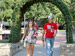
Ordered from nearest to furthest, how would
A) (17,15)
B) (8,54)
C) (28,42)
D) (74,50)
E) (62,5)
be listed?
(28,42)
(74,50)
(8,54)
(62,5)
(17,15)

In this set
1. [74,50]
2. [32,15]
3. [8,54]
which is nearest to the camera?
[74,50]

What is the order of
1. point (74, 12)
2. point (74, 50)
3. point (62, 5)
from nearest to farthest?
point (74, 50) → point (62, 5) → point (74, 12)

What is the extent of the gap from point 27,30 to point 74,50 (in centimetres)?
243

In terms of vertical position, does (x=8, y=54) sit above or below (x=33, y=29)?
below

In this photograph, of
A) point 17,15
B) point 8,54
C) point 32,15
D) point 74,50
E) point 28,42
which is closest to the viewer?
point 28,42

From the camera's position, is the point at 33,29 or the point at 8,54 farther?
the point at 8,54

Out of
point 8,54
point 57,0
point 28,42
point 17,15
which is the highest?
point 57,0

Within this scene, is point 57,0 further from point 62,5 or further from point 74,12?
point 74,12

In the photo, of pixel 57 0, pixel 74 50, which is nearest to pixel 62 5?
pixel 57 0

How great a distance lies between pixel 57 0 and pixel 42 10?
1119 inches

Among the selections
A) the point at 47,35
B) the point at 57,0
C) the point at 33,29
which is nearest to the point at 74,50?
the point at 47,35

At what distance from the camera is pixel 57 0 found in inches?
337

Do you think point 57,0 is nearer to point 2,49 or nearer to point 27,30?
point 27,30

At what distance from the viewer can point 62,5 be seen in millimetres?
8469
